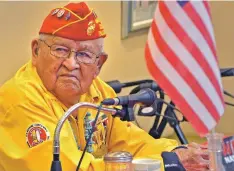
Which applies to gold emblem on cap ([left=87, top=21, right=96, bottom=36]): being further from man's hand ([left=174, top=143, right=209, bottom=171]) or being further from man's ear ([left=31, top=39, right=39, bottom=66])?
man's hand ([left=174, top=143, right=209, bottom=171])

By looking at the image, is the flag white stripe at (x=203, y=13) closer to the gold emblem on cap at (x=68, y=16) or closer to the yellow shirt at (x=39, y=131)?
the yellow shirt at (x=39, y=131)

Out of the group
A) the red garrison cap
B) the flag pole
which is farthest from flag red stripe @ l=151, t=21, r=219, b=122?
the red garrison cap

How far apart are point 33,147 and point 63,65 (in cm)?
30

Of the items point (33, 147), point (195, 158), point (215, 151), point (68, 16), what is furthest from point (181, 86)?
point (68, 16)

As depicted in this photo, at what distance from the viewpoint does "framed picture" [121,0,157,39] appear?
2.98m

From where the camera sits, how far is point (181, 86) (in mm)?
1152

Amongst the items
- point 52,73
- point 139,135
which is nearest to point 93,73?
point 52,73

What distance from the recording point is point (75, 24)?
174cm

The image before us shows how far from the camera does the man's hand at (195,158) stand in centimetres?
156

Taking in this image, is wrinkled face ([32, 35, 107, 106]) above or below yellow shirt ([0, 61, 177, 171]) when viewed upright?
above

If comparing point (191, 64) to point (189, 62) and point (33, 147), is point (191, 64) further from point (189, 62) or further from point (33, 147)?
point (33, 147)

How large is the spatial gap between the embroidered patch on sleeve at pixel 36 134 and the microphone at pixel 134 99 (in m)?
0.29

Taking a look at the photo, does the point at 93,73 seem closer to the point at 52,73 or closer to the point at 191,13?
the point at 52,73

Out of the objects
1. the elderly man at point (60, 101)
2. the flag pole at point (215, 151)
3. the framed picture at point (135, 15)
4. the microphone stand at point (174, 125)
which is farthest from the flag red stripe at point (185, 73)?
the framed picture at point (135, 15)
